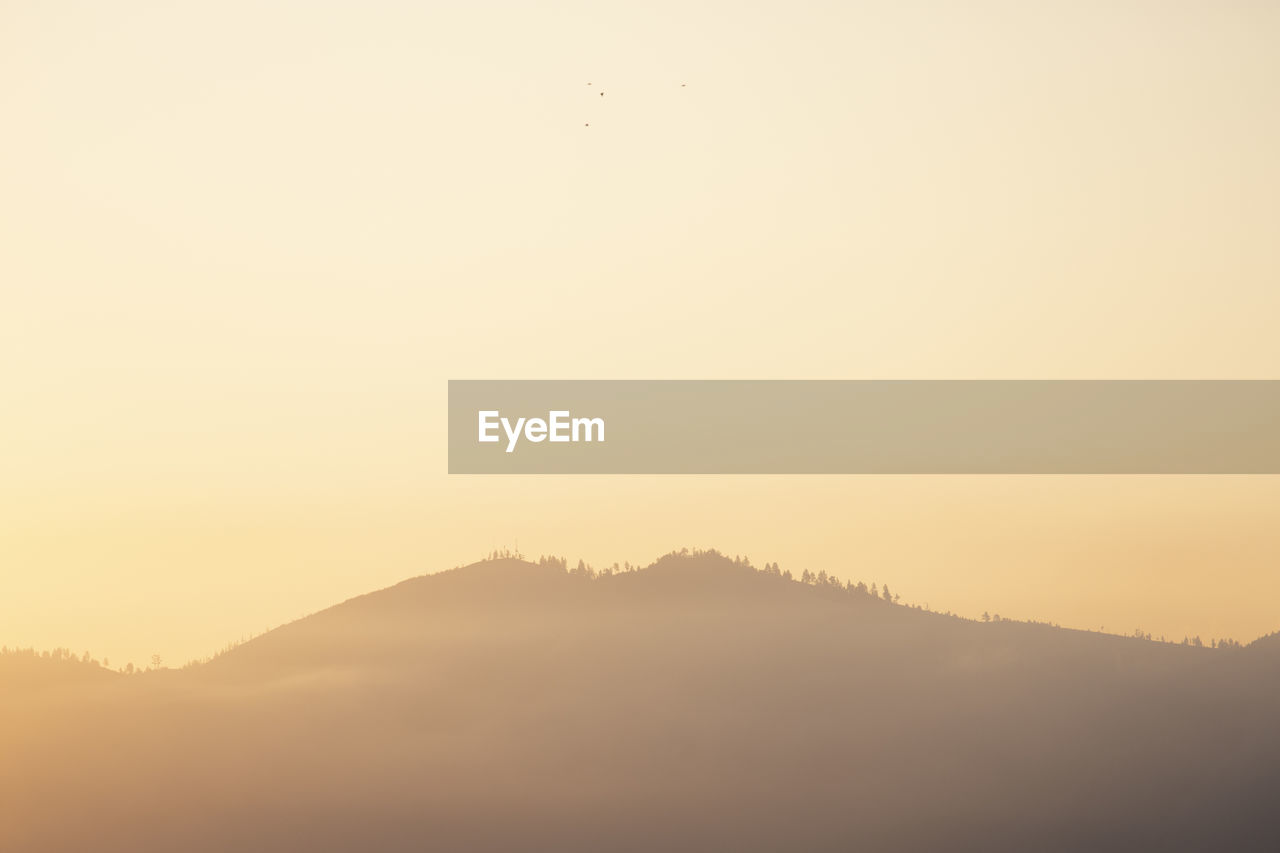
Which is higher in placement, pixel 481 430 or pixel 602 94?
pixel 602 94

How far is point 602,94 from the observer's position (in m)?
121

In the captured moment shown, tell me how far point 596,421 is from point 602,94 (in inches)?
1217

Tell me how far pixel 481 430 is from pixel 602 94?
32.9 metres

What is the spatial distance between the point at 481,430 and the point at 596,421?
9.04m

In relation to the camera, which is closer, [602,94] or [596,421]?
[596,421]

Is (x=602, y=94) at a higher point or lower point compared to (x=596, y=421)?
higher

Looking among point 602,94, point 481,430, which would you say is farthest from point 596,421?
point 602,94

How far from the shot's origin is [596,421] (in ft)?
359

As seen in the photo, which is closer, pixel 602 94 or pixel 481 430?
pixel 481 430

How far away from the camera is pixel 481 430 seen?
359ft

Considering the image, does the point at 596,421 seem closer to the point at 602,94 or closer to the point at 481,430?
the point at 481,430
